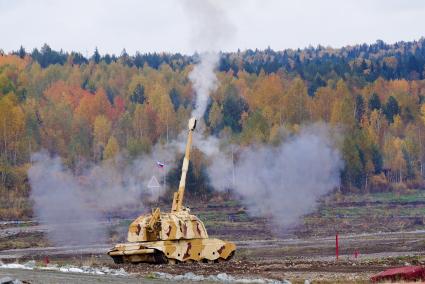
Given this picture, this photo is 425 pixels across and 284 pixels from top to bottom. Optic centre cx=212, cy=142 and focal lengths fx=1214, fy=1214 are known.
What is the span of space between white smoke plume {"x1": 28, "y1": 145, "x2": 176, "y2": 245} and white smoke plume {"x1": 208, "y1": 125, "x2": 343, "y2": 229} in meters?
6.33

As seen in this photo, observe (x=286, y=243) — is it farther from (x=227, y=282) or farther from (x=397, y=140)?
(x=397, y=140)

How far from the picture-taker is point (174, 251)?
52.3 metres

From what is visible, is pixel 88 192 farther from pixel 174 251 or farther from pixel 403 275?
pixel 403 275

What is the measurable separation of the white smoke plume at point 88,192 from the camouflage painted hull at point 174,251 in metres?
29.6

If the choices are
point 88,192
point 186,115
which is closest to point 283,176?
point 88,192

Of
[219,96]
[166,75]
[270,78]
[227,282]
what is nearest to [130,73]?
[166,75]

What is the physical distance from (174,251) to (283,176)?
→ 53.0 metres

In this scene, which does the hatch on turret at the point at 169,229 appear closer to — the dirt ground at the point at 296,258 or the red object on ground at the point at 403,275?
the dirt ground at the point at 296,258

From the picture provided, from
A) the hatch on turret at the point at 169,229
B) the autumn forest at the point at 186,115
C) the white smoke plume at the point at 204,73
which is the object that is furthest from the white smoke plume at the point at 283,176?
the hatch on turret at the point at 169,229

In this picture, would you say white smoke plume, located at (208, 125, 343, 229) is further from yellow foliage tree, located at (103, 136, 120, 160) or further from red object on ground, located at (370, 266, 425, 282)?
red object on ground, located at (370, 266, 425, 282)

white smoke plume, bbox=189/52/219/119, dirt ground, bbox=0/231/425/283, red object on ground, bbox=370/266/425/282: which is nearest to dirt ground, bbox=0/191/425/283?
dirt ground, bbox=0/231/425/283

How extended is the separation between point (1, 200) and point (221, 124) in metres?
36.6

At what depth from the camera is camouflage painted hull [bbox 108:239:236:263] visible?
A: 5197cm

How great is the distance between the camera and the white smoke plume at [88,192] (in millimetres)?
85387
